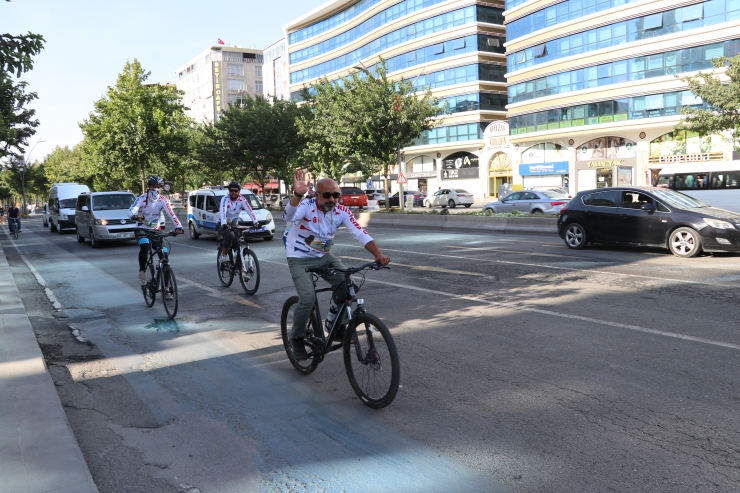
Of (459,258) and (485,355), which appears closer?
(485,355)

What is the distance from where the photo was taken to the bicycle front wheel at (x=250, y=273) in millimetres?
9883

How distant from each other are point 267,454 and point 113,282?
911 cm

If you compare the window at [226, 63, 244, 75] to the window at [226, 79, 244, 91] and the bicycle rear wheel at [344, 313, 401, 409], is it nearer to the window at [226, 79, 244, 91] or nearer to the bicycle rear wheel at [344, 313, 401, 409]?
the window at [226, 79, 244, 91]

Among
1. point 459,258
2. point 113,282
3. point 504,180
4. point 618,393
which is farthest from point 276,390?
point 504,180

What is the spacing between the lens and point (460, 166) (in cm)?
5925

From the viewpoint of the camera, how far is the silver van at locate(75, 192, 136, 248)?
20094 millimetres

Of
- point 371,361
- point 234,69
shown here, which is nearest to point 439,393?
point 371,361

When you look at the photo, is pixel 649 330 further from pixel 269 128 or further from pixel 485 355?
pixel 269 128

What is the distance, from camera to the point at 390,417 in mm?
4387

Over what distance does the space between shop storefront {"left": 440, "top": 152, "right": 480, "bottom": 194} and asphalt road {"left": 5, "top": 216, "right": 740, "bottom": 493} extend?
4930 centimetres

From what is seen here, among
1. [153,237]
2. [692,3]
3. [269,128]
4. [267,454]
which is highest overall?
[692,3]

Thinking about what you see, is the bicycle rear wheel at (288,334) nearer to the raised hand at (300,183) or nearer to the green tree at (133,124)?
the raised hand at (300,183)

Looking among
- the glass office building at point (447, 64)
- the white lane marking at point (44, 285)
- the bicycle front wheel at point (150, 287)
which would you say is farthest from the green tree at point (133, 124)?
the bicycle front wheel at point (150, 287)

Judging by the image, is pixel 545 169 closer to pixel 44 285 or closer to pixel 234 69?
pixel 44 285
